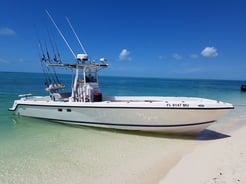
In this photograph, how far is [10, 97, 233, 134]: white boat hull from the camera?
23.1 ft

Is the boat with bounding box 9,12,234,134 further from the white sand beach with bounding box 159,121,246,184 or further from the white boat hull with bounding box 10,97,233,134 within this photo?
the white sand beach with bounding box 159,121,246,184

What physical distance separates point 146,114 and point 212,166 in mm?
3114

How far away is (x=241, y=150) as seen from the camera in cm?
577

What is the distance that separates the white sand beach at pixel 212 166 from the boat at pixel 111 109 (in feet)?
3.69

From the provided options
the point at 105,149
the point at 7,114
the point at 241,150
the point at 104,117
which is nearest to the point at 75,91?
the point at 104,117

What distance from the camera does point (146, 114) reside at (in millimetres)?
7469

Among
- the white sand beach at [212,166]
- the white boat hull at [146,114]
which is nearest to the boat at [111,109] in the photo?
the white boat hull at [146,114]

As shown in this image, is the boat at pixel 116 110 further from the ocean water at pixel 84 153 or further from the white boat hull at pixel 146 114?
the ocean water at pixel 84 153

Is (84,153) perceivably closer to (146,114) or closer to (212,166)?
(146,114)

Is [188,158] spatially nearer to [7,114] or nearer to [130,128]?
[130,128]

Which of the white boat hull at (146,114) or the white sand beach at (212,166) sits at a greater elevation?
the white boat hull at (146,114)

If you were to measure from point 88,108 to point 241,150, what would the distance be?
18.4 ft

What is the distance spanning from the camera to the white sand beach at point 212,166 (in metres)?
4.11

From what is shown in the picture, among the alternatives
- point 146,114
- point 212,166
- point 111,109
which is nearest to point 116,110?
point 111,109
